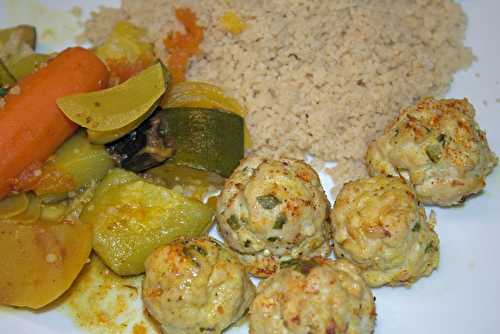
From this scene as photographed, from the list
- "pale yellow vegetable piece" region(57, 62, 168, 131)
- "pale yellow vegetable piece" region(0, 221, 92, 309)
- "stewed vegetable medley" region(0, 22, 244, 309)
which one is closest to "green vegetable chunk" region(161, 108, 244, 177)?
"stewed vegetable medley" region(0, 22, 244, 309)

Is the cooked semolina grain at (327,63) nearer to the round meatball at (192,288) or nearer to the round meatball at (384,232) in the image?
the round meatball at (384,232)

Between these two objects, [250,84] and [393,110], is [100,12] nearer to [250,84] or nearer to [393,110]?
[250,84]

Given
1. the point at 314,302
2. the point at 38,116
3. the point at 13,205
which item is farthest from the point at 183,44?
the point at 314,302

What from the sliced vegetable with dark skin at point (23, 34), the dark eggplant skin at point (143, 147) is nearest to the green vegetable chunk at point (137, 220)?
the dark eggplant skin at point (143, 147)

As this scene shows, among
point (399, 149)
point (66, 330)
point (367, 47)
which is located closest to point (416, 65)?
point (367, 47)

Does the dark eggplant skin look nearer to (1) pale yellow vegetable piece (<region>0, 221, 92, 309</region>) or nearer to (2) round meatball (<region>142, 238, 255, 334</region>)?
(1) pale yellow vegetable piece (<region>0, 221, 92, 309</region>)
